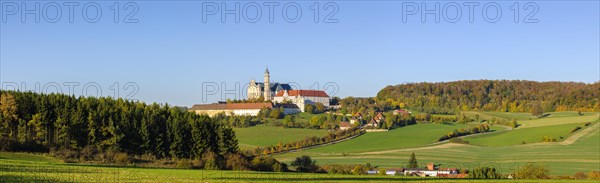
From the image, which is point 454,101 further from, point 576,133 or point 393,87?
point 576,133

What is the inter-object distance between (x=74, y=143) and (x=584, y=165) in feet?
168

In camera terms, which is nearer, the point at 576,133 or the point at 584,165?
the point at 584,165

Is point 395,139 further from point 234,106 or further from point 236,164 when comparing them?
point 234,106

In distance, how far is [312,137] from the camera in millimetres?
109812

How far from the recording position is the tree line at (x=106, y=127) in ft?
198

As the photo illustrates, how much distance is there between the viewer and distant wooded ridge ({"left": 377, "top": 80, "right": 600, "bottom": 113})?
138 metres

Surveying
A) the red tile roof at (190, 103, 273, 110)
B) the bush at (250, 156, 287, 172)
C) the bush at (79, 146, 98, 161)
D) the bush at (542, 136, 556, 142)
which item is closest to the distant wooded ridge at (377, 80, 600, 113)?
the red tile roof at (190, 103, 273, 110)

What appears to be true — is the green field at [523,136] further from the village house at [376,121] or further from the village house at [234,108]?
the village house at [234,108]

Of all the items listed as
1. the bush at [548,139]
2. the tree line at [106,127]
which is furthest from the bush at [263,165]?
the bush at [548,139]

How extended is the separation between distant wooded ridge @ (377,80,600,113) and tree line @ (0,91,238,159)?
91.0 meters

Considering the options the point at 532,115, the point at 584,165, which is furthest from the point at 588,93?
the point at 584,165

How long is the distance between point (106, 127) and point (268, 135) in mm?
55872

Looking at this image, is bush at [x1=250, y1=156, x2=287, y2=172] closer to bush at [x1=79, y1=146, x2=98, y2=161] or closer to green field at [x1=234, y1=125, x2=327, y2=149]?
bush at [x1=79, y1=146, x2=98, y2=161]

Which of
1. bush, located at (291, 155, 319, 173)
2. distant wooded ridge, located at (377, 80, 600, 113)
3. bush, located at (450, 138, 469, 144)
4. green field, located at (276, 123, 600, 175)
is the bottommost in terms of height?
green field, located at (276, 123, 600, 175)
